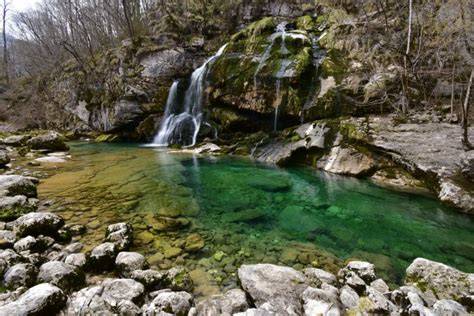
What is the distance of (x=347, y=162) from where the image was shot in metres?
9.09

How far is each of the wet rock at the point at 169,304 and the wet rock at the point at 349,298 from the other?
1.63m

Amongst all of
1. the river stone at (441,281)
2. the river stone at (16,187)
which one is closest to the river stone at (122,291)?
the river stone at (441,281)

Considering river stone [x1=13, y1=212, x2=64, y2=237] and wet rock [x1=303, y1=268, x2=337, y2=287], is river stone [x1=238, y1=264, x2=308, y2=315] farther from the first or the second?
river stone [x1=13, y1=212, x2=64, y2=237]

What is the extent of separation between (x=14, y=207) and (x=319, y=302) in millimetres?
5538

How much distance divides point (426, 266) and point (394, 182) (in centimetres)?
508

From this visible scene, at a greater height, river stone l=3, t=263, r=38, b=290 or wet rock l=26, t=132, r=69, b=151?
wet rock l=26, t=132, r=69, b=151

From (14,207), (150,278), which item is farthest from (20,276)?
(14,207)

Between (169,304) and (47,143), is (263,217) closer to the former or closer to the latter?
(169,304)

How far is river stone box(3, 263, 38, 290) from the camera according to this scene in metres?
3.05

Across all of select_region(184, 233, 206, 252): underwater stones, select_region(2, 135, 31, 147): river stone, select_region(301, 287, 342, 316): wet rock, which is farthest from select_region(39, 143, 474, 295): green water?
select_region(2, 135, 31, 147): river stone

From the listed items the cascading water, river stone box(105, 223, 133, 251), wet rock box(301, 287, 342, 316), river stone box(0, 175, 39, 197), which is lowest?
wet rock box(301, 287, 342, 316)

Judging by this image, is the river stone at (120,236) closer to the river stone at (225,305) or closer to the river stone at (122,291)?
the river stone at (122,291)

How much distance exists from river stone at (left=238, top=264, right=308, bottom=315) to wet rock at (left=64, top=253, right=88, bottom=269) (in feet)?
6.65

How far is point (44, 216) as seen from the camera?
4.50 metres
